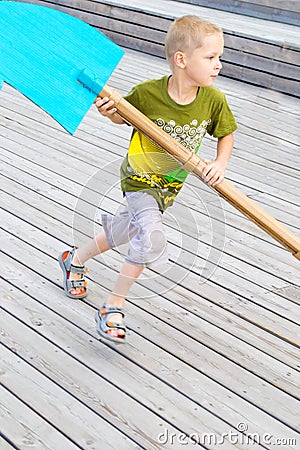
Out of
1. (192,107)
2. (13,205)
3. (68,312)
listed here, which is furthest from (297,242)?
(13,205)

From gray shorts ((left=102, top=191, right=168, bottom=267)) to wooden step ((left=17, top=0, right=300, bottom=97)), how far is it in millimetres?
3001

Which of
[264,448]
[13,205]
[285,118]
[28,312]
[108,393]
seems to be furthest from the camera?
[285,118]

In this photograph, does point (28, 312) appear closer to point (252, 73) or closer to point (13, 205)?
point (13, 205)

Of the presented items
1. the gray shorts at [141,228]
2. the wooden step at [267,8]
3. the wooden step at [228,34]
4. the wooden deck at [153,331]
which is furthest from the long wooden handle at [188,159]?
the wooden step at [267,8]

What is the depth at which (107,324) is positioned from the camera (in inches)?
92.0

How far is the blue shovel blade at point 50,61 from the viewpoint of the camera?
1929 mm

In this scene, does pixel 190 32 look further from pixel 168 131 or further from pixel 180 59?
pixel 168 131

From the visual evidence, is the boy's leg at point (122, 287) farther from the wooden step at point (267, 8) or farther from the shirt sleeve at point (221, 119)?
the wooden step at point (267, 8)

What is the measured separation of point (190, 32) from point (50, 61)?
0.41 m

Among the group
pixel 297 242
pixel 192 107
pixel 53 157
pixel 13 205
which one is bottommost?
pixel 297 242

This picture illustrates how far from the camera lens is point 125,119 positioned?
2.01m

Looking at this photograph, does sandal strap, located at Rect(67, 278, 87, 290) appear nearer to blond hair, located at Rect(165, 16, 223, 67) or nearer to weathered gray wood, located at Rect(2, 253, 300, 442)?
weathered gray wood, located at Rect(2, 253, 300, 442)

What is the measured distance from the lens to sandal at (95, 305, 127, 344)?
7.60ft

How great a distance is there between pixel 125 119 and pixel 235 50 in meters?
3.63
